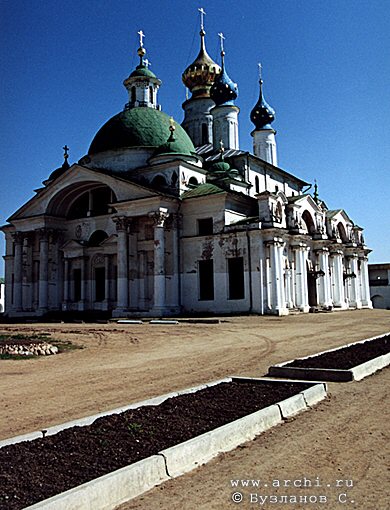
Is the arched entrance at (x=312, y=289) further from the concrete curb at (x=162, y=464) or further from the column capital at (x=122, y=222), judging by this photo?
the concrete curb at (x=162, y=464)

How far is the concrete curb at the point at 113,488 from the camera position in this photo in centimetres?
397

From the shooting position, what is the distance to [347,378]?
9.68m

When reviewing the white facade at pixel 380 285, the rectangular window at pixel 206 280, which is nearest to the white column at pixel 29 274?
the rectangular window at pixel 206 280

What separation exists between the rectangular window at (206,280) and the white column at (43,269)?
44.0 ft

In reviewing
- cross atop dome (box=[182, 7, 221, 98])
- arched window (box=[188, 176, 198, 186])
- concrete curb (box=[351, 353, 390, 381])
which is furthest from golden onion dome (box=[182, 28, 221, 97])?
concrete curb (box=[351, 353, 390, 381])

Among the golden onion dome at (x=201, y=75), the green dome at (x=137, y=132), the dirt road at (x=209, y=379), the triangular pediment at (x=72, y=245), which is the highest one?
the golden onion dome at (x=201, y=75)

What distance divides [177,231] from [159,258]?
275cm

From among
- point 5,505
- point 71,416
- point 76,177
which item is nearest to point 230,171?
point 76,177

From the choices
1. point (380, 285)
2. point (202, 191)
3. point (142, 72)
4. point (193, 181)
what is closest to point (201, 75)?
point (142, 72)

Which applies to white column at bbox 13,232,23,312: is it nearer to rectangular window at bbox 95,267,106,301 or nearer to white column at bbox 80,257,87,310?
white column at bbox 80,257,87,310

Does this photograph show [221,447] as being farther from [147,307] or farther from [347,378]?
[147,307]

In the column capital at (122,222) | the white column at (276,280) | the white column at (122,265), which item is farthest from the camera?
the column capital at (122,222)

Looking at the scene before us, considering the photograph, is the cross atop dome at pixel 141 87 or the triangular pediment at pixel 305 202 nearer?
the triangular pediment at pixel 305 202

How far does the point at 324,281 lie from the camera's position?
42.4 meters
